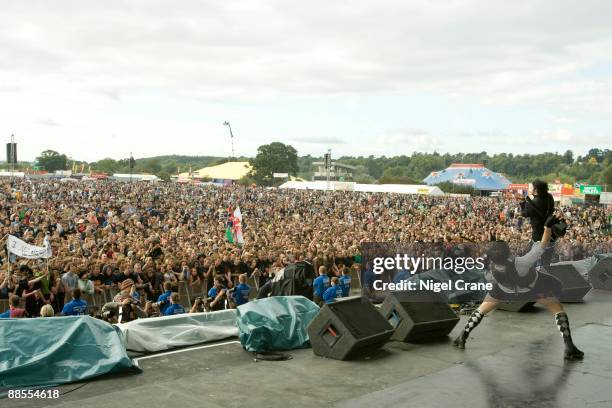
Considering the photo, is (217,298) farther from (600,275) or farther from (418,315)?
(600,275)

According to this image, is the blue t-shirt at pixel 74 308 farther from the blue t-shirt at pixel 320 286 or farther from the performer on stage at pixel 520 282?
the performer on stage at pixel 520 282

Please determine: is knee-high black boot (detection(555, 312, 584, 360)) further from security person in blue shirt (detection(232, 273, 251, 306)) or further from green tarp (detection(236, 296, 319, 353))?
security person in blue shirt (detection(232, 273, 251, 306))

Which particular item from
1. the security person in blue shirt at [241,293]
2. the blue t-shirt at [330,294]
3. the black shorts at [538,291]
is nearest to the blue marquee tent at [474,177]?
the blue t-shirt at [330,294]

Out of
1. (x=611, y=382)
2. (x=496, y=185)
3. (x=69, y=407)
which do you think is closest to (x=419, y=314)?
(x=611, y=382)

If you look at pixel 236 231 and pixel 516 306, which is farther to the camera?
pixel 236 231

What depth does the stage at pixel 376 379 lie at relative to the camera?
17.6 ft

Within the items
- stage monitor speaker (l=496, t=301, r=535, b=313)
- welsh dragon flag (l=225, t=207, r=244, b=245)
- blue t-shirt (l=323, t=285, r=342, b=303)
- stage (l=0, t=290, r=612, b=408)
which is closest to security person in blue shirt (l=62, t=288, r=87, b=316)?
stage (l=0, t=290, r=612, b=408)

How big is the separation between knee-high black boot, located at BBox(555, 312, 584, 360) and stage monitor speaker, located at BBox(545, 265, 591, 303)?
4.02 metres

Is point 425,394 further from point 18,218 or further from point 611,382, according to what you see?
point 18,218

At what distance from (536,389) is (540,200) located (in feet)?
7.72

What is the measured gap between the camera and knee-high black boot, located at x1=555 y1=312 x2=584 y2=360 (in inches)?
270

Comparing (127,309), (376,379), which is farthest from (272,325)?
(127,309)

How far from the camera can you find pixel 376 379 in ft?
20.0

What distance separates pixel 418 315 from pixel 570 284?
484 cm
